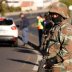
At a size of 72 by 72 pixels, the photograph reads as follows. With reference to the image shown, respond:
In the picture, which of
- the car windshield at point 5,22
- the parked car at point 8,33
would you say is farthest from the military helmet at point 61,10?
the car windshield at point 5,22

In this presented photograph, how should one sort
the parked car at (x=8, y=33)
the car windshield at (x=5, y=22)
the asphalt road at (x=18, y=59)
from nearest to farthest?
the asphalt road at (x=18, y=59), the parked car at (x=8, y=33), the car windshield at (x=5, y=22)

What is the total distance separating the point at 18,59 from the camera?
1789cm

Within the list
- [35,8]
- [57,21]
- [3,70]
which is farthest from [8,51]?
[35,8]

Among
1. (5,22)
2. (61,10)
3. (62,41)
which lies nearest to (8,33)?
(5,22)

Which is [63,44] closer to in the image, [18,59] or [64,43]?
[64,43]

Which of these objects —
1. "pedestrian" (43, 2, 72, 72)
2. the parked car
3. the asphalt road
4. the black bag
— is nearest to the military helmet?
"pedestrian" (43, 2, 72, 72)

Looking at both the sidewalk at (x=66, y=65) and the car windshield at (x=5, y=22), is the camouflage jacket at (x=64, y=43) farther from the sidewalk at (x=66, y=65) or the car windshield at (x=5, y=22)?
the car windshield at (x=5, y=22)

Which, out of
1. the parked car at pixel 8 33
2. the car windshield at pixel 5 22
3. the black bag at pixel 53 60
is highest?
the black bag at pixel 53 60

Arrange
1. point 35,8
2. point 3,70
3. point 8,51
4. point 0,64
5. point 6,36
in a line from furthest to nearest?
point 35,8 < point 6,36 < point 8,51 < point 0,64 < point 3,70

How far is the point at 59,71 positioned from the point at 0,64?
11.7 m

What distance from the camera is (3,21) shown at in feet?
79.0

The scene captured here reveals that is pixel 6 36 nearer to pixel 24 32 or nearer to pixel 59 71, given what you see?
pixel 24 32

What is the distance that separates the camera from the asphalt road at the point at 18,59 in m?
15.3

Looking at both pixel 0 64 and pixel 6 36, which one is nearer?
pixel 0 64
